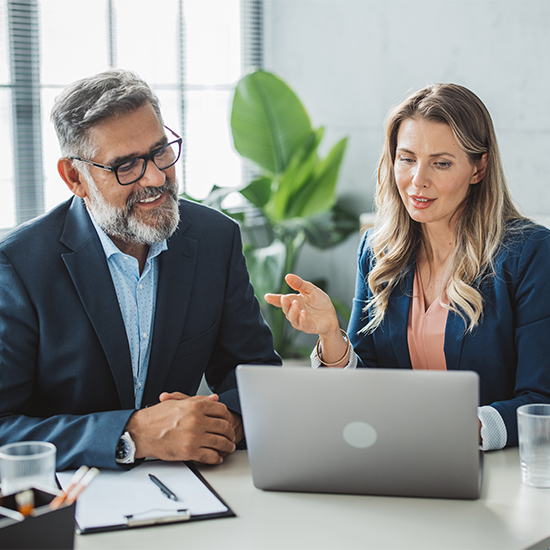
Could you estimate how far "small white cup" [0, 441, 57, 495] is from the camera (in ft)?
3.55

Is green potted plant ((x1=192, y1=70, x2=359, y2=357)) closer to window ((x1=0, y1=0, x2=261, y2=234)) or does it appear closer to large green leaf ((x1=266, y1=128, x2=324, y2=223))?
large green leaf ((x1=266, y1=128, x2=324, y2=223))

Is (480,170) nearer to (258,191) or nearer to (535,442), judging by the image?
(535,442)

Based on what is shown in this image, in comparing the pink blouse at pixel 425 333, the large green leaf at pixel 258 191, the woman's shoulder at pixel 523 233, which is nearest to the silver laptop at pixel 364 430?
the pink blouse at pixel 425 333

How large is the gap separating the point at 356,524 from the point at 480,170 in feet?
3.74

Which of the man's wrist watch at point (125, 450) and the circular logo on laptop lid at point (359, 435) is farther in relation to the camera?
the man's wrist watch at point (125, 450)

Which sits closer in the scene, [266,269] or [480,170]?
[480,170]

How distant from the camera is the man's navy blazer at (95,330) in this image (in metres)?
1.45

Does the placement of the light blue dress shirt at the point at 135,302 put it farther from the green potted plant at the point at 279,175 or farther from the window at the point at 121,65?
the window at the point at 121,65

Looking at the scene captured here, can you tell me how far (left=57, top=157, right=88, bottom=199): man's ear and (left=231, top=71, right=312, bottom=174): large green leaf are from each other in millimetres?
2092

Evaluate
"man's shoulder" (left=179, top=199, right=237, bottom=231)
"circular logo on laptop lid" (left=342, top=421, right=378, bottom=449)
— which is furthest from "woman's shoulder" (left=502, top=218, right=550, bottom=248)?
"circular logo on laptop lid" (left=342, top=421, right=378, bottom=449)

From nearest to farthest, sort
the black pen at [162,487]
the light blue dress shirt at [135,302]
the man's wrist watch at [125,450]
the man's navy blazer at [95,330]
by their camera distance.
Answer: the black pen at [162,487]
the man's wrist watch at [125,450]
the man's navy blazer at [95,330]
the light blue dress shirt at [135,302]

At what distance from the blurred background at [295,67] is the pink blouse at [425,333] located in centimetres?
140

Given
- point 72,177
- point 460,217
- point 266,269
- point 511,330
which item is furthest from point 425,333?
point 266,269

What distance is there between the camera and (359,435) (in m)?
1.14
